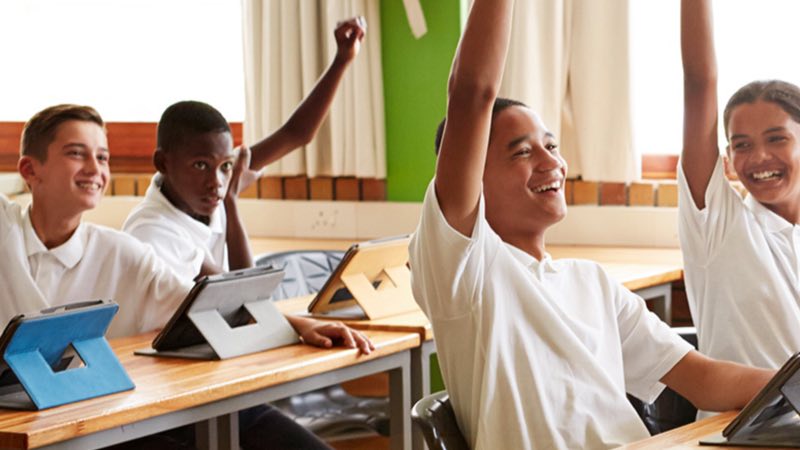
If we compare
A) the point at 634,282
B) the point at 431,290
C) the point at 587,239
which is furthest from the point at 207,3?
the point at 431,290

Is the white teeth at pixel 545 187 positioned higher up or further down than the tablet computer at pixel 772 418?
higher up

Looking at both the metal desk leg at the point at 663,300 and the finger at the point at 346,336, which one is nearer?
the finger at the point at 346,336

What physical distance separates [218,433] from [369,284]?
0.64 m

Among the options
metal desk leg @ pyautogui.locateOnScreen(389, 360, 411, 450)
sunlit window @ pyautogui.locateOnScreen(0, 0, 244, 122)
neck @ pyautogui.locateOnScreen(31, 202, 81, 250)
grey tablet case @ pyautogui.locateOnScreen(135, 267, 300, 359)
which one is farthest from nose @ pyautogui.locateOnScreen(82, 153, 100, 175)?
sunlit window @ pyautogui.locateOnScreen(0, 0, 244, 122)

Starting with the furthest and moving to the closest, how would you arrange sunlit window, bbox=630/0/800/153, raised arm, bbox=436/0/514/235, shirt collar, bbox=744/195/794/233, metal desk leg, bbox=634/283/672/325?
sunlit window, bbox=630/0/800/153
metal desk leg, bbox=634/283/672/325
shirt collar, bbox=744/195/794/233
raised arm, bbox=436/0/514/235

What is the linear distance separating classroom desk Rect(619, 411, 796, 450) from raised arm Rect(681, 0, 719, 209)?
0.62 metres

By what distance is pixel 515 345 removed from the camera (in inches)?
71.9

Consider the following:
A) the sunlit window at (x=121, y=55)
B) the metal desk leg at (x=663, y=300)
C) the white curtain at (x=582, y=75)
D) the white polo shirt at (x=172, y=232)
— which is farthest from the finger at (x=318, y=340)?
the sunlit window at (x=121, y=55)

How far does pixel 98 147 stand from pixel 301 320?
60 centimetres

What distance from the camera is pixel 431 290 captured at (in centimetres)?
180

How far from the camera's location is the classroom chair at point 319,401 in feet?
11.3

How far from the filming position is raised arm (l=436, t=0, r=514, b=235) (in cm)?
169

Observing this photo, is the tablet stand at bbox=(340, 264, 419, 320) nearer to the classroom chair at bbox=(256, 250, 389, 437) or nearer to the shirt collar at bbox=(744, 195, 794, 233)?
the classroom chair at bbox=(256, 250, 389, 437)

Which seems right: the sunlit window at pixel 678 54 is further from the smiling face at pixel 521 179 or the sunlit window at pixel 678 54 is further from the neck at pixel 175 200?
the smiling face at pixel 521 179
